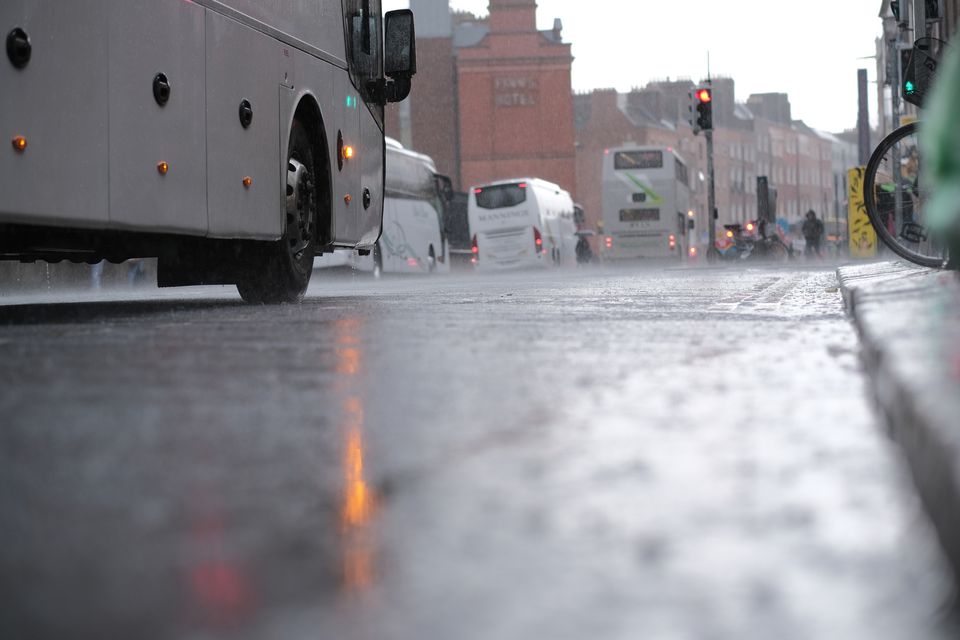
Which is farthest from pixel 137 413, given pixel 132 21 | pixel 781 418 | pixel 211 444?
pixel 132 21

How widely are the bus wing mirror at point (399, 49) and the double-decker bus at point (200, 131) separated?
1 cm

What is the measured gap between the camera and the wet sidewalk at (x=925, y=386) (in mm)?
2656

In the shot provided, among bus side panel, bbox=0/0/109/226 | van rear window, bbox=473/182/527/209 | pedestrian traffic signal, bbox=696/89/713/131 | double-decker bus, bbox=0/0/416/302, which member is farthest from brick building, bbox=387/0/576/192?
bus side panel, bbox=0/0/109/226

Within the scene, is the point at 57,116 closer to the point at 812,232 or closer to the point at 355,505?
the point at 355,505

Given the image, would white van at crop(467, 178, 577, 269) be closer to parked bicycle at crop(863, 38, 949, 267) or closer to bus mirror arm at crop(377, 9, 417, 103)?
bus mirror arm at crop(377, 9, 417, 103)

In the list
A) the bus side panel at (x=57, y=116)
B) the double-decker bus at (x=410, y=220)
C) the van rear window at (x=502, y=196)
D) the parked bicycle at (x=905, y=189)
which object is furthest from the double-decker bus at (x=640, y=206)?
the bus side panel at (x=57, y=116)

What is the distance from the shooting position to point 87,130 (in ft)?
26.7

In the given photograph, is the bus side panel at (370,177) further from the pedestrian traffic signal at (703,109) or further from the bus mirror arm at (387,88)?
the pedestrian traffic signal at (703,109)

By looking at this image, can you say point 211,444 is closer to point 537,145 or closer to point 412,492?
point 412,492

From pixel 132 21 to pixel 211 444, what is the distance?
5143 millimetres

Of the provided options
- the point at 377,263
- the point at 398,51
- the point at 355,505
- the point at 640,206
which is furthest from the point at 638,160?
the point at 355,505

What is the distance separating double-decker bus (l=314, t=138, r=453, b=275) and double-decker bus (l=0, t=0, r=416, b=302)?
77.8ft

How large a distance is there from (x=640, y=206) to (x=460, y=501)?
2045 inches

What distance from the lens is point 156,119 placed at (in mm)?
8898
